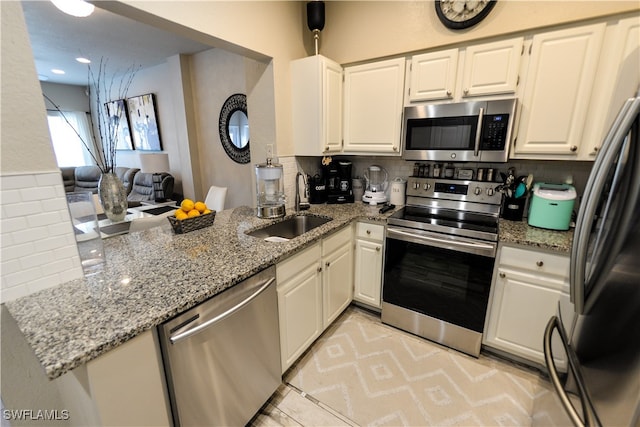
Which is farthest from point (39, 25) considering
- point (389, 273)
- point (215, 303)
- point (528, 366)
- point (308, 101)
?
point (528, 366)

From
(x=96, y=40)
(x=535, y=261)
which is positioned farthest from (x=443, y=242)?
(x=96, y=40)

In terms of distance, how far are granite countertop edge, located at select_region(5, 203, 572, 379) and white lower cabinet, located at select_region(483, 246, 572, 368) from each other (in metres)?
0.11

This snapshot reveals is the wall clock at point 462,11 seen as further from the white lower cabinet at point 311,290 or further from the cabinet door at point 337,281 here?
the cabinet door at point 337,281

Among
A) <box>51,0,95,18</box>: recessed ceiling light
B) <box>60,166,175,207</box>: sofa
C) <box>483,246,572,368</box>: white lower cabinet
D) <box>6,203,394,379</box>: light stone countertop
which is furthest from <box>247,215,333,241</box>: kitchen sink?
<box>60,166,175,207</box>: sofa

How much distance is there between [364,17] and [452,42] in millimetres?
754

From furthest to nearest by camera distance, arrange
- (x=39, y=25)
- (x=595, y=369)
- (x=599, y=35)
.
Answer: (x=39, y=25)
(x=599, y=35)
(x=595, y=369)

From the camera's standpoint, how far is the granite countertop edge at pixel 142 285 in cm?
79

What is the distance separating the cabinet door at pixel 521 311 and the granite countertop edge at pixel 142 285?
9.8 inches

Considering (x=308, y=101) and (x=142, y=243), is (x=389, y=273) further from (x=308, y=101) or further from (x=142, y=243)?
(x=142, y=243)

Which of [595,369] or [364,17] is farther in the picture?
[364,17]

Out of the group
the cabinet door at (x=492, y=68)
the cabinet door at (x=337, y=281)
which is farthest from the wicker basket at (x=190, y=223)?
the cabinet door at (x=492, y=68)

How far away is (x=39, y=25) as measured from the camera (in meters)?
3.01

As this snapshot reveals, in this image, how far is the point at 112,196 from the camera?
6.84 ft

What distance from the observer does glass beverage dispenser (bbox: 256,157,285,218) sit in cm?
202
